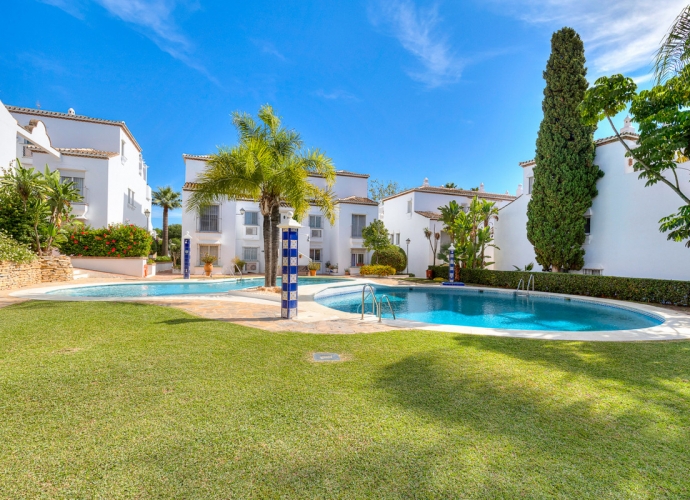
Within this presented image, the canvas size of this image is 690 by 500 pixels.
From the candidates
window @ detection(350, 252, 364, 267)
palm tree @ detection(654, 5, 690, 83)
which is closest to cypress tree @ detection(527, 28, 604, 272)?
palm tree @ detection(654, 5, 690, 83)

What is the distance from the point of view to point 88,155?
23562 millimetres

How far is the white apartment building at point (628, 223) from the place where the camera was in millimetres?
15266

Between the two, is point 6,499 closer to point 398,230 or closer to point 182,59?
point 182,59

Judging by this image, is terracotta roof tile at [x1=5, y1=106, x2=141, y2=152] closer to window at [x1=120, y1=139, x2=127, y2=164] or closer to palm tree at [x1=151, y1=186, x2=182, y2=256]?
window at [x1=120, y1=139, x2=127, y2=164]

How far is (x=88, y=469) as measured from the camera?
8.27 feet

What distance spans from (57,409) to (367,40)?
77.7 feet

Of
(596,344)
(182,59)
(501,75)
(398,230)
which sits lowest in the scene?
(596,344)

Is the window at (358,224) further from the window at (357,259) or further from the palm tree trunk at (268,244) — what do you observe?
the palm tree trunk at (268,244)

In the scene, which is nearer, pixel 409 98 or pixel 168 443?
pixel 168 443

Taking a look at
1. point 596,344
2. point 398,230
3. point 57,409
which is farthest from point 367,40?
point 57,409

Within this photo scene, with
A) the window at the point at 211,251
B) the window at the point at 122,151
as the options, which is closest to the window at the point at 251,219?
the window at the point at 211,251

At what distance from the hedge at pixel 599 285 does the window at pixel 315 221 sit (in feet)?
45.9

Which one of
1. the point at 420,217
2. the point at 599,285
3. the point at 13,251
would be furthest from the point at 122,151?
the point at 599,285

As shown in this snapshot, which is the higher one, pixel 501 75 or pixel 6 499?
pixel 501 75
